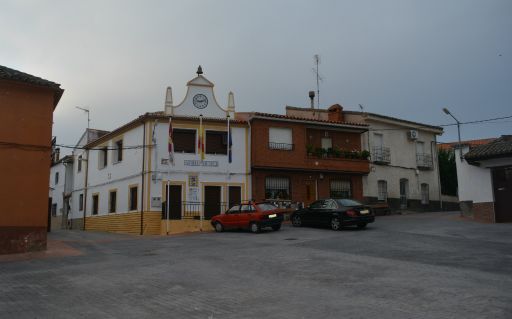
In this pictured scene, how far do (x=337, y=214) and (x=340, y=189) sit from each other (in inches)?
321

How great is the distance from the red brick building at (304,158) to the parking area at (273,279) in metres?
9.24

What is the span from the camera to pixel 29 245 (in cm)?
1673

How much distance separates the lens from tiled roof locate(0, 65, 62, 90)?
16891 mm

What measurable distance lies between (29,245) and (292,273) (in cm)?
984

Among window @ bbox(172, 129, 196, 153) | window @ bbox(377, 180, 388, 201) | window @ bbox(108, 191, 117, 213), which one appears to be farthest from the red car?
window @ bbox(377, 180, 388, 201)

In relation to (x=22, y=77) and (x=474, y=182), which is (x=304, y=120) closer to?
(x=474, y=182)

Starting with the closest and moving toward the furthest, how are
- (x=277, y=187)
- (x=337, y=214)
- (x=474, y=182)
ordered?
(x=337, y=214)
(x=474, y=182)
(x=277, y=187)

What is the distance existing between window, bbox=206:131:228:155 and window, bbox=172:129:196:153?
832 mm

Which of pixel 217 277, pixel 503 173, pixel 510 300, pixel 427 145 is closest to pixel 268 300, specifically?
pixel 217 277

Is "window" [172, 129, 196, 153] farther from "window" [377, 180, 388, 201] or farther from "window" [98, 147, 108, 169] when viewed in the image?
"window" [377, 180, 388, 201]

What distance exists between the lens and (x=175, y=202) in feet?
84.8

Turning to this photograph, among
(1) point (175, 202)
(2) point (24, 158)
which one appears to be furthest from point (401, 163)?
(2) point (24, 158)

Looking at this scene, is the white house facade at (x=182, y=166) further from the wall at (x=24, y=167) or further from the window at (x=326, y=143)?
the wall at (x=24, y=167)

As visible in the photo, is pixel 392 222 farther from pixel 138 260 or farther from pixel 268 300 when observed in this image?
pixel 268 300
